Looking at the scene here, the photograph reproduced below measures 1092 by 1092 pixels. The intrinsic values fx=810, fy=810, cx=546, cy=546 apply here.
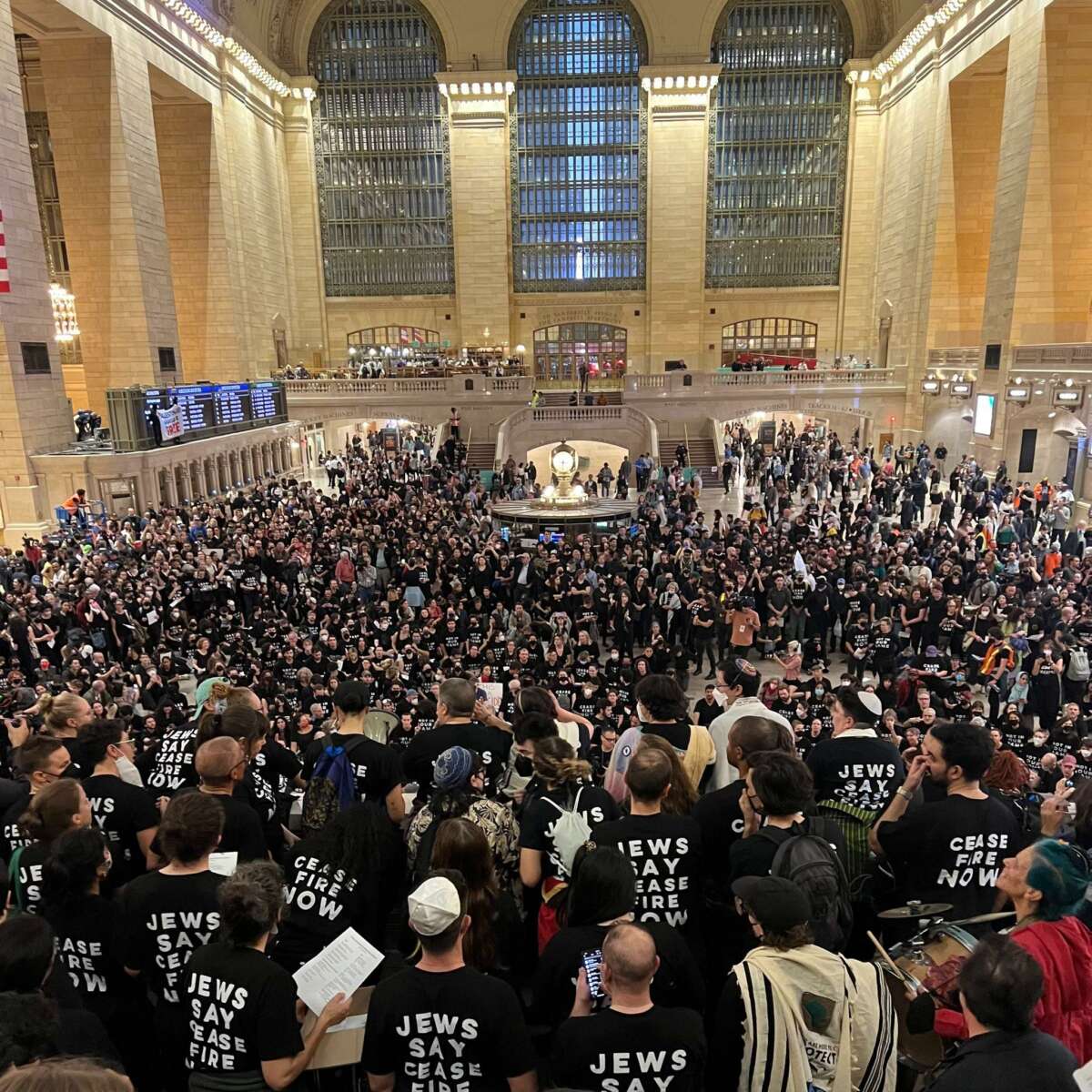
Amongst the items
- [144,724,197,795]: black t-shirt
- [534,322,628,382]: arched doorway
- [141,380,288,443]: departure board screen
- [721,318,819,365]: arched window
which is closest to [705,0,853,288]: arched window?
[721,318,819,365]: arched window

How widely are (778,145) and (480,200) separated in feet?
47.9

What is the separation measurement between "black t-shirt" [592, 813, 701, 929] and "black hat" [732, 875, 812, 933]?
2.21 ft

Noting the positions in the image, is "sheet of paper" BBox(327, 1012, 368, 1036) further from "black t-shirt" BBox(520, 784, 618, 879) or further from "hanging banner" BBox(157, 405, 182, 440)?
"hanging banner" BBox(157, 405, 182, 440)

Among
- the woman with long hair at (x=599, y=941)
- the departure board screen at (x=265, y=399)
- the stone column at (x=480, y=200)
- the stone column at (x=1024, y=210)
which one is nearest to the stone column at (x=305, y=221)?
the stone column at (x=480, y=200)

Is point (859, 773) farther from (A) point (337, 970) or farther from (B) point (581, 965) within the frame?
(A) point (337, 970)

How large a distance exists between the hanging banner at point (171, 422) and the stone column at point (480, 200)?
807 inches

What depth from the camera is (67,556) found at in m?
15.3

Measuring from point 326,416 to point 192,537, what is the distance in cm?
1670

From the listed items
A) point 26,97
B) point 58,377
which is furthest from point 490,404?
point 26,97

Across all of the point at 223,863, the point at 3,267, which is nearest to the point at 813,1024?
the point at 223,863

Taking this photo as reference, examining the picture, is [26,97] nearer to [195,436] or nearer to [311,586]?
[195,436]

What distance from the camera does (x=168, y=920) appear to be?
3.05m

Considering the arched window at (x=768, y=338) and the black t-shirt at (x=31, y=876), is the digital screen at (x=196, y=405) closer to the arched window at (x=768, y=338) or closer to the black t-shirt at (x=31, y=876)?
the black t-shirt at (x=31, y=876)

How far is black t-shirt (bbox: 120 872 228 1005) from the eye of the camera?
3049mm
